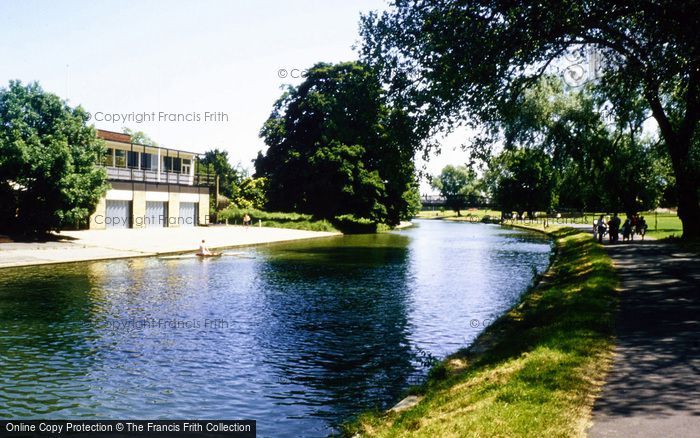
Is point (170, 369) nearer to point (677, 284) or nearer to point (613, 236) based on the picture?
point (677, 284)

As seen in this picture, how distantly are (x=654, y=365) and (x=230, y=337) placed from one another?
9.80 meters

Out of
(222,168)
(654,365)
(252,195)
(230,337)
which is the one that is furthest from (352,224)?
(222,168)

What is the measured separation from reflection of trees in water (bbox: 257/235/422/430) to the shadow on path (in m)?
4.01

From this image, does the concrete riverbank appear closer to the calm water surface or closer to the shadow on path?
the calm water surface

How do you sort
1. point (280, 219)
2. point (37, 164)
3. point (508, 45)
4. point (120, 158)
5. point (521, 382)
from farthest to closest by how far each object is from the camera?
point (280, 219)
point (120, 158)
point (37, 164)
point (508, 45)
point (521, 382)

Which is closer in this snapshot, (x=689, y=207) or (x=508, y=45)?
(x=508, y=45)

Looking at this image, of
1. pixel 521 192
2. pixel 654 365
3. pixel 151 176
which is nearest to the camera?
pixel 654 365

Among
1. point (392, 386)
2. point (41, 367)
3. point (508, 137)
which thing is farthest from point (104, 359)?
point (508, 137)

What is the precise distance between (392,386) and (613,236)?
29438mm

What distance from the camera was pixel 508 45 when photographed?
19984mm

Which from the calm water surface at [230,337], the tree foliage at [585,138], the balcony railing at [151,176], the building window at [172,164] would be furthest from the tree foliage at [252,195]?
the calm water surface at [230,337]

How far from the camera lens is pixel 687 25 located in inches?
623

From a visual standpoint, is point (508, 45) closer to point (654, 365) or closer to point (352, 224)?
point (654, 365)

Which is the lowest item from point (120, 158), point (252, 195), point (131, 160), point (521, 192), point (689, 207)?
point (689, 207)
